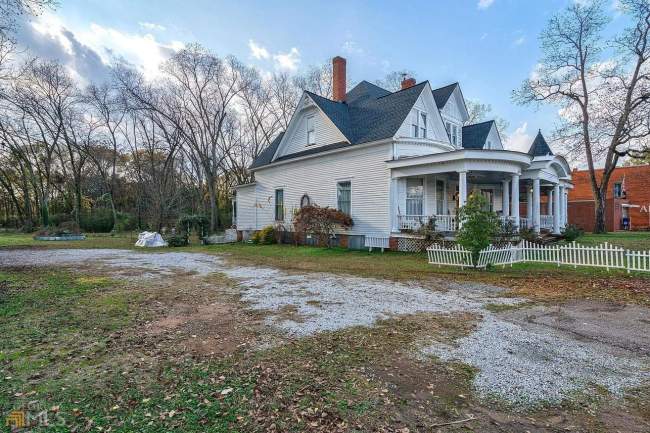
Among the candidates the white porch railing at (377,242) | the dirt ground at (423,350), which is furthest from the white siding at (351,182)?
the dirt ground at (423,350)

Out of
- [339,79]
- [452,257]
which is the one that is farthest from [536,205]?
[339,79]

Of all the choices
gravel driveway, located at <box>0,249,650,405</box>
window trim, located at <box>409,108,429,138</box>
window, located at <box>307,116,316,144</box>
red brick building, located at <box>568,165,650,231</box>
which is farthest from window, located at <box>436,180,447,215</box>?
red brick building, located at <box>568,165,650,231</box>

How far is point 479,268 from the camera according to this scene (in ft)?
34.7

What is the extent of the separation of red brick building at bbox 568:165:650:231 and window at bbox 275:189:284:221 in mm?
25683

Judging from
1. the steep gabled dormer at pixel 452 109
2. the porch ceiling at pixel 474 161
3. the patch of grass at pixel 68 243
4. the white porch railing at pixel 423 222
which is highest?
the steep gabled dormer at pixel 452 109

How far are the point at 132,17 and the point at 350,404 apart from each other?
50.4ft

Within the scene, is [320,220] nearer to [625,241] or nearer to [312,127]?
[312,127]

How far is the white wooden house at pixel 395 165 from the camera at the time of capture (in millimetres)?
14578

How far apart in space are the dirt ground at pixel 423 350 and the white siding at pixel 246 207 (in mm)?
16129

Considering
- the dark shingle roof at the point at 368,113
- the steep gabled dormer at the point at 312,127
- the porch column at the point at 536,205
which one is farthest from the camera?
the steep gabled dormer at the point at 312,127

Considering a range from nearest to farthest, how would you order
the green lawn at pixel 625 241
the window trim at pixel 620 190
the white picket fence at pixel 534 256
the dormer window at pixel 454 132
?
1. the white picket fence at pixel 534 256
2. the green lawn at pixel 625 241
3. the dormer window at pixel 454 132
4. the window trim at pixel 620 190

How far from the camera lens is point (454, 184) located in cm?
1775

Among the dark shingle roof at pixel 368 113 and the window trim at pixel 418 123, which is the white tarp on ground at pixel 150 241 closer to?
the dark shingle roof at pixel 368 113

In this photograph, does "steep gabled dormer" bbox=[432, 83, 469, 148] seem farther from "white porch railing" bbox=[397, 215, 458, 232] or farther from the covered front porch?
"white porch railing" bbox=[397, 215, 458, 232]
